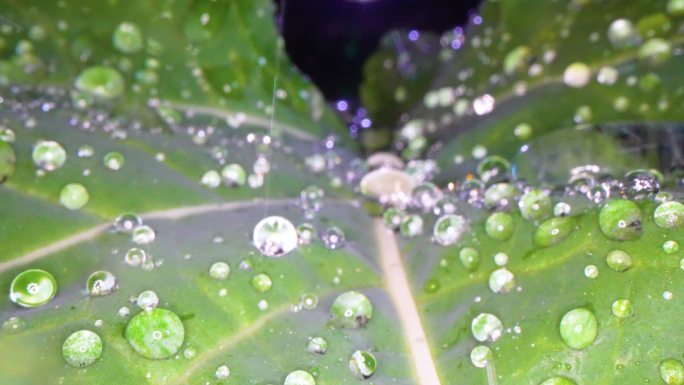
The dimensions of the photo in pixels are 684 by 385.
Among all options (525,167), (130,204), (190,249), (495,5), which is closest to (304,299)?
(190,249)

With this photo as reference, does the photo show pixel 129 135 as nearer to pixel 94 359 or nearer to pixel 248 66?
pixel 248 66

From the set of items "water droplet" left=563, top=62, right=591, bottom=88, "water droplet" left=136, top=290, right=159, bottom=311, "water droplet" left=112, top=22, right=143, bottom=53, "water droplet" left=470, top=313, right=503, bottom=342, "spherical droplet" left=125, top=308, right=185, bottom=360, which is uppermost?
"water droplet" left=112, top=22, right=143, bottom=53

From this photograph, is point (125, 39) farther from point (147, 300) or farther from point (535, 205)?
point (535, 205)

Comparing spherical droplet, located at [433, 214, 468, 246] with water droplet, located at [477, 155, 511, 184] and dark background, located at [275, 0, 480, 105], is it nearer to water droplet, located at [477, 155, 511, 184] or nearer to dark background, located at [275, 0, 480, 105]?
water droplet, located at [477, 155, 511, 184]

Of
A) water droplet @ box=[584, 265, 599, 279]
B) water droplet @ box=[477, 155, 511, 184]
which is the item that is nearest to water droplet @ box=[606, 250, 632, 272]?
water droplet @ box=[584, 265, 599, 279]

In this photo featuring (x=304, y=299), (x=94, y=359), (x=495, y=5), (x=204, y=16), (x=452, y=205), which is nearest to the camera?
(x=94, y=359)

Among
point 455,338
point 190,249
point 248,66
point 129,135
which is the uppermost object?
point 248,66

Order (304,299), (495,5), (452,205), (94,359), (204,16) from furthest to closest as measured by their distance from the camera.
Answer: (495,5) → (204,16) → (452,205) → (304,299) → (94,359)

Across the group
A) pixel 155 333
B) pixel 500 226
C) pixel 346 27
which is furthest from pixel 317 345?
pixel 346 27
